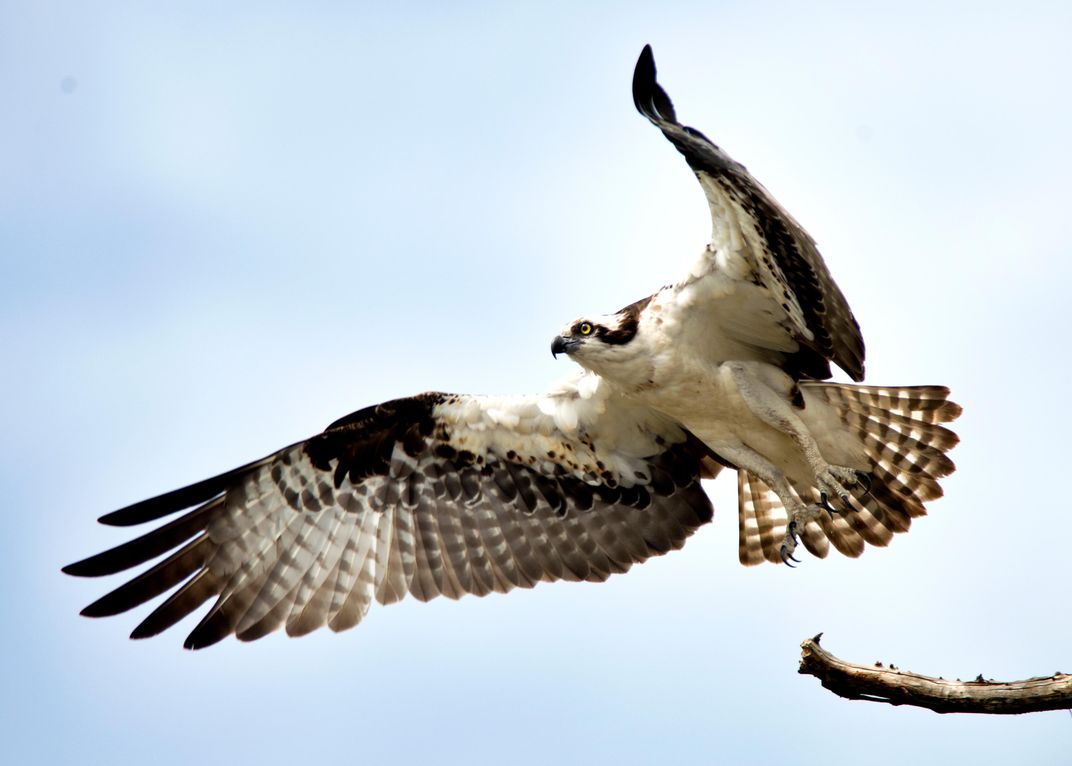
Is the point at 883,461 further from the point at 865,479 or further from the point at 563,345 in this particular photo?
the point at 563,345

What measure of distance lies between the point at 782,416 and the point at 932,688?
254cm

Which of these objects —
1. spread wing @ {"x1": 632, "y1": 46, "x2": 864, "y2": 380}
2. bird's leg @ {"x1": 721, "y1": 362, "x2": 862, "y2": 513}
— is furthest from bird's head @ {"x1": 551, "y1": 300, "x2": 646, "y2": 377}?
bird's leg @ {"x1": 721, "y1": 362, "x2": 862, "y2": 513}

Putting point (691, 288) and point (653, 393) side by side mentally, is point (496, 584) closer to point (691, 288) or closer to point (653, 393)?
point (653, 393)

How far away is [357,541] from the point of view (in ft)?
31.0

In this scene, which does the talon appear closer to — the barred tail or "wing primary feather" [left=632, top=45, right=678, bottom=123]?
the barred tail

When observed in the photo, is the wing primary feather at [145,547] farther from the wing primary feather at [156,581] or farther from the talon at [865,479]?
the talon at [865,479]

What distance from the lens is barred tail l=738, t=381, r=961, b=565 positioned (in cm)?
871

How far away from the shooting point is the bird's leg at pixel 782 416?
8516mm

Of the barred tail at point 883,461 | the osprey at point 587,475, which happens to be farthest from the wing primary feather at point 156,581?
the barred tail at point 883,461

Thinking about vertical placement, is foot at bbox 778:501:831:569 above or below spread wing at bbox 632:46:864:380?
below

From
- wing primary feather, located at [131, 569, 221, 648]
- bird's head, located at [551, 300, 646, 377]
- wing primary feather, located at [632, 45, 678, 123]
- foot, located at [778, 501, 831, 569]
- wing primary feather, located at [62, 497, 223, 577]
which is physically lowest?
foot, located at [778, 501, 831, 569]

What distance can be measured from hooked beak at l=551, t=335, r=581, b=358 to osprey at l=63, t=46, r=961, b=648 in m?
0.02

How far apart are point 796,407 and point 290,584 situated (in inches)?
149

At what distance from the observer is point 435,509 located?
9594 mm
